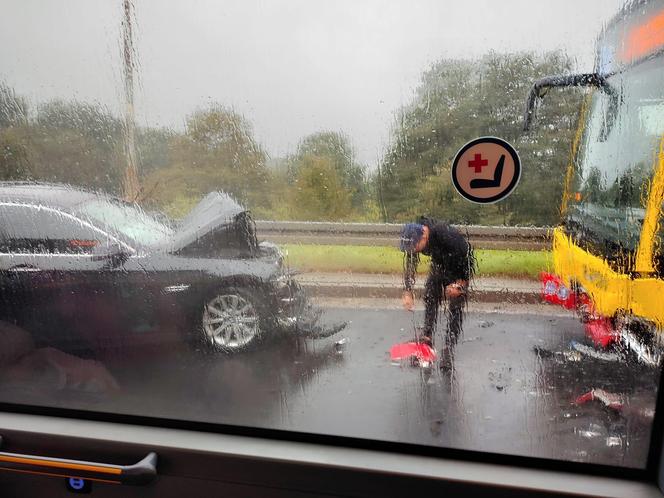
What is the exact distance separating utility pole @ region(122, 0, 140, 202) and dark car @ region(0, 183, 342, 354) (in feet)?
0.20

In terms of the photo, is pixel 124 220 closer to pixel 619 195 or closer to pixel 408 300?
pixel 408 300

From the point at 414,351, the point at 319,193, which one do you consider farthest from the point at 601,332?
the point at 319,193

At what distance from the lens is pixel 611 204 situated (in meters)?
1.37

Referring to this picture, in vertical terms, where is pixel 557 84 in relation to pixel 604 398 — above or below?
above

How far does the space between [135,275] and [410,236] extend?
91cm

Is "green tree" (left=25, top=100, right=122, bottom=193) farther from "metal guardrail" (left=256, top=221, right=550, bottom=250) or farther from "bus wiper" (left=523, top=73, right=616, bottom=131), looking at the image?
"bus wiper" (left=523, top=73, right=616, bottom=131)

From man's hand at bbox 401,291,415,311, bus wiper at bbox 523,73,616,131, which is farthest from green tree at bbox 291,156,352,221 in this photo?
bus wiper at bbox 523,73,616,131

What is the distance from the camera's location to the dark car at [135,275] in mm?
1568

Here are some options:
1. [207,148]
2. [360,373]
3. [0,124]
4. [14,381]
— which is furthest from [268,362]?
[0,124]

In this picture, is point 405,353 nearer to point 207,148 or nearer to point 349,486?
point 349,486

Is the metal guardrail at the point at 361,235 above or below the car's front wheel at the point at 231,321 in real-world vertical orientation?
above

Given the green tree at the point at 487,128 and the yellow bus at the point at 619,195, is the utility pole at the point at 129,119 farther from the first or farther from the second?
the yellow bus at the point at 619,195

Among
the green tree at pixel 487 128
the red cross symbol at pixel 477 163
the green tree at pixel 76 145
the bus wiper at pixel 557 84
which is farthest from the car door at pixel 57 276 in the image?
the bus wiper at pixel 557 84

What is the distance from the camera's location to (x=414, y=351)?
1.48 meters
